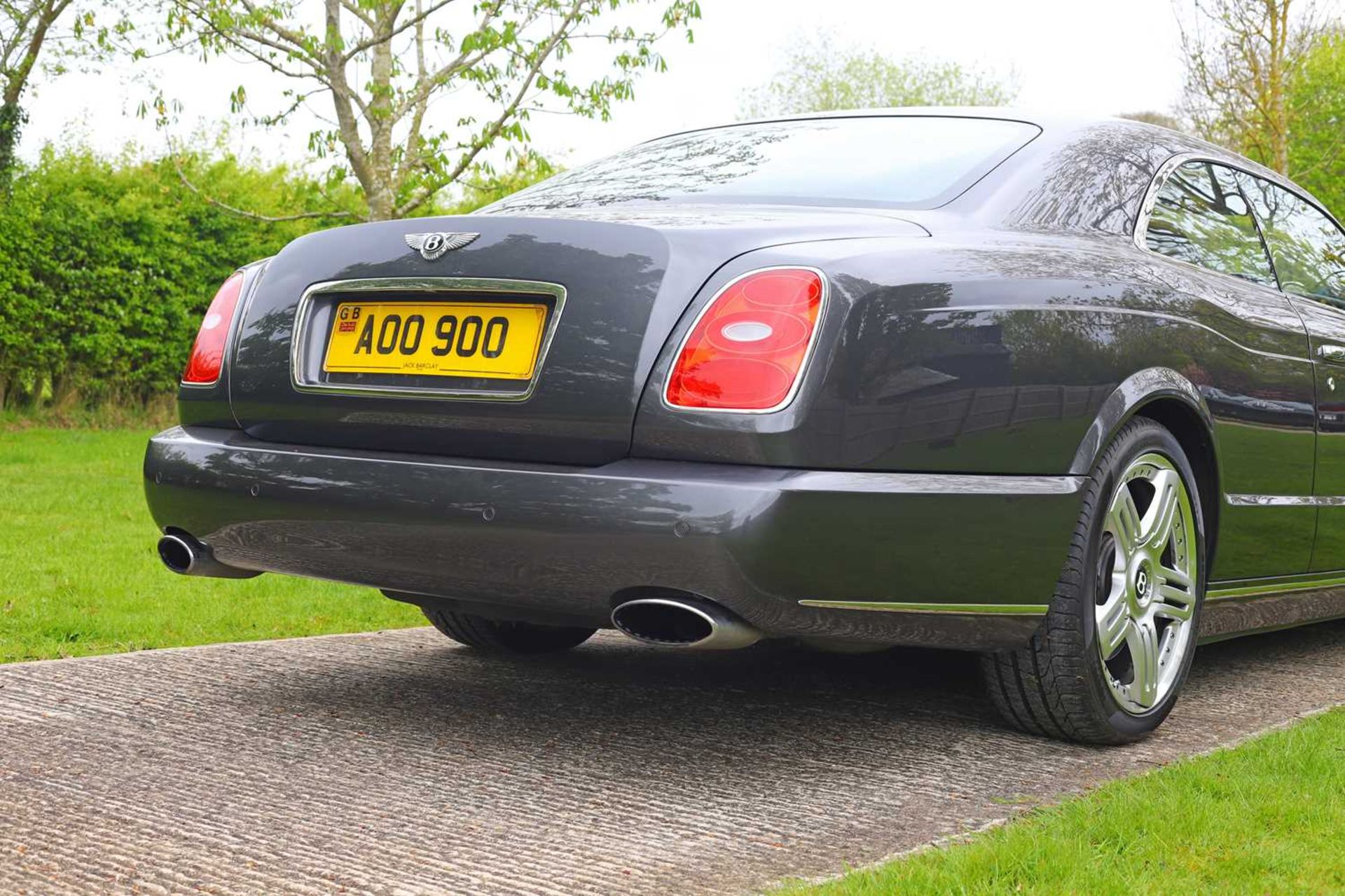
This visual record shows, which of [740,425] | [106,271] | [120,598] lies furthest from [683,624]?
[106,271]

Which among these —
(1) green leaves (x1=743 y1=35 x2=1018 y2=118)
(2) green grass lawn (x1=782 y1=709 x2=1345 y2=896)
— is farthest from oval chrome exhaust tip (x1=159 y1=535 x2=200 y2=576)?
(1) green leaves (x1=743 y1=35 x2=1018 y2=118)

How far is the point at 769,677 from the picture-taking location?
14.3 feet

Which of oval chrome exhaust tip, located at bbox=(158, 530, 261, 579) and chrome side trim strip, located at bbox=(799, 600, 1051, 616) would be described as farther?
oval chrome exhaust tip, located at bbox=(158, 530, 261, 579)

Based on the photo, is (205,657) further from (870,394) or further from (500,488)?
(870,394)

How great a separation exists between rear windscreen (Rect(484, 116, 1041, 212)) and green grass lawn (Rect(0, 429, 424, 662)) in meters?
1.86

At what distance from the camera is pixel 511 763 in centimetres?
328

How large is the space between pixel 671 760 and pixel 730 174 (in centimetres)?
146

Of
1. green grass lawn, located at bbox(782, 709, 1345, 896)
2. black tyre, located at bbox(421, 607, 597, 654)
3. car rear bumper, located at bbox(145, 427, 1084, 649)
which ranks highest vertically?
car rear bumper, located at bbox(145, 427, 1084, 649)

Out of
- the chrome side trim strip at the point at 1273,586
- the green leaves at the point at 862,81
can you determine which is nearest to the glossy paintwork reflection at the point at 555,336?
Result: the chrome side trim strip at the point at 1273,586

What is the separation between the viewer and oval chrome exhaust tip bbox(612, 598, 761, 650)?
2891mm

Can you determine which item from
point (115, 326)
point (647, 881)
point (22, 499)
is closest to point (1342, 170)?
point (115, 326)

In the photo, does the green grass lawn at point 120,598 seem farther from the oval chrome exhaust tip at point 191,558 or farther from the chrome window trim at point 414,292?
the chrome window trim at point 414,292

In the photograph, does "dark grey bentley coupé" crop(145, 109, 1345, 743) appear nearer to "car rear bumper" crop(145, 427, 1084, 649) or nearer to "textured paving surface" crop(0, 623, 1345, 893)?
"car rear bumper" crop(145, 427, 1084, 649)

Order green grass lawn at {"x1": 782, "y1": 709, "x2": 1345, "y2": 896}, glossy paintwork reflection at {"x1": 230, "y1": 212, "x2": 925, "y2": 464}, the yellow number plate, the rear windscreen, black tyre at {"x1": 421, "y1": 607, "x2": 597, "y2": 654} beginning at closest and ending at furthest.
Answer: green grass lawn at {"x1": 782, "y1": 709, "x2": 1345, "y2": 896} → glossy paintwork reflection at {"x1": 230, "y1": 212, "x2": 925, "y2": 464} → the yellow number plate → the rear windscreen → black tyre at {"x1": 421, "y1": 607, "x2": 597, "y2": 654}
